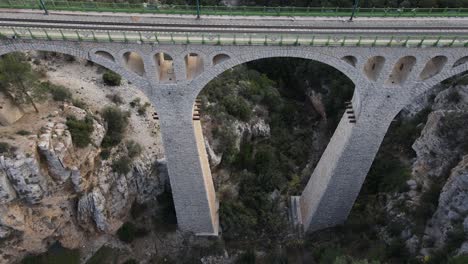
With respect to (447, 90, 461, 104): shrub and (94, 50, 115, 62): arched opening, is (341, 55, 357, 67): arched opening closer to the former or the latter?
(94, 50, 115, 62): arched opening

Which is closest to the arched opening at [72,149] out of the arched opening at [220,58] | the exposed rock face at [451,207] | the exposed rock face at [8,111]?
the exposed rock face at [8,111]

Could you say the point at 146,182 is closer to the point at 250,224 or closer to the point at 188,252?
the point at 188,252

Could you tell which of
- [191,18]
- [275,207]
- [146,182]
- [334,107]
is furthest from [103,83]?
[334,107]

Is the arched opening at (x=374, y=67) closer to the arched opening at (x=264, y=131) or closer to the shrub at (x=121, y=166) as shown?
the arched opening at (x=264, y=131)

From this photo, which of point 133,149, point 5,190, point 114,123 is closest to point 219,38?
point 133,149

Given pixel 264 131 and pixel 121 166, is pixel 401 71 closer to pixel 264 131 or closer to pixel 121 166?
pixel 264 131

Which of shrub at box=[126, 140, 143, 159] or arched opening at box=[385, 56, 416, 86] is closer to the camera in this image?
arched opening at box=[385, 56, 416, 86]

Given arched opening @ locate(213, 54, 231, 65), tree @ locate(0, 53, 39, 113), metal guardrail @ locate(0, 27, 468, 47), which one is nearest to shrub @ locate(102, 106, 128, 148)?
tree @ locate(0, 53, 39, 113)
